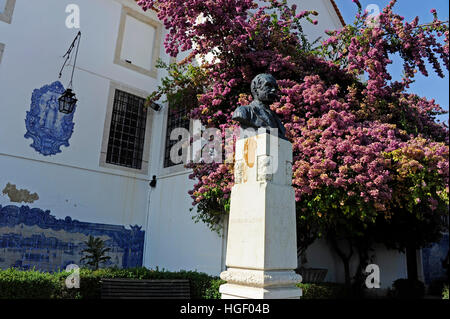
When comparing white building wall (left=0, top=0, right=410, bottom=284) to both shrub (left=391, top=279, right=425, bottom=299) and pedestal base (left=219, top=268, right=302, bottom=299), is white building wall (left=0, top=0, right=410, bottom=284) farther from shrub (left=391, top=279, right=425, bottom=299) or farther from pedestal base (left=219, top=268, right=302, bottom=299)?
pedestal base (left=219, top=268, right=302, bottom=299)

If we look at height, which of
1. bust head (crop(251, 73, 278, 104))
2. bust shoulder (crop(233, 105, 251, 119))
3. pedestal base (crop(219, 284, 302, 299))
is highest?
bust head (crop(251, 73, 278, 104))

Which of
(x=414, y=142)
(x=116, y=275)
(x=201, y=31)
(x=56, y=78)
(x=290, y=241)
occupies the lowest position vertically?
(x=116, y=275)

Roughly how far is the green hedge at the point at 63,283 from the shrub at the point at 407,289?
5547 millimetres

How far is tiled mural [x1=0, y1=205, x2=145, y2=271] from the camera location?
296 inches

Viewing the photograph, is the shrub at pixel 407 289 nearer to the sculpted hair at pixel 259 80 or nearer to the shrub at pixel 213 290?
the shrub at pixel 213 290

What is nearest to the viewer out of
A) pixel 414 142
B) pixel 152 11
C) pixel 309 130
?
pixel 414 142

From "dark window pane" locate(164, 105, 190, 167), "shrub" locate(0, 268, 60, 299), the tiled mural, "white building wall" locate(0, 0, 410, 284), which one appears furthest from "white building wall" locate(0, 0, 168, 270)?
"shrub" locate(0, 268, 60, 299)

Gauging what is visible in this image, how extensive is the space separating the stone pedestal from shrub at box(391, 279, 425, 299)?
6886 millimetres

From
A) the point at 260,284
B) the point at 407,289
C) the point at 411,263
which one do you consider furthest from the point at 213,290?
the point at 411,263

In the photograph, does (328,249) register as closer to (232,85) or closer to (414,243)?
(414,243)

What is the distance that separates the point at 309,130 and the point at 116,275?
4248 mm

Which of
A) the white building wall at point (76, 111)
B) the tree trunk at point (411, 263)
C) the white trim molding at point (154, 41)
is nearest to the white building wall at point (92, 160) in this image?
the white building wall at point (76, 111)

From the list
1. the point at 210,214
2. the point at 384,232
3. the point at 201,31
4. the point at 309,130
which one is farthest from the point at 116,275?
the point at 384,232

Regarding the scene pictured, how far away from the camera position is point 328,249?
10164 mm
